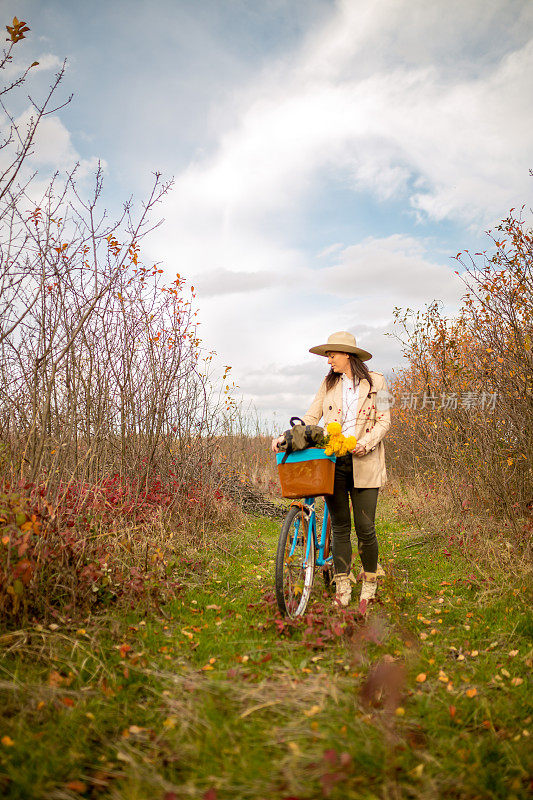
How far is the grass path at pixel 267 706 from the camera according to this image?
1.76m

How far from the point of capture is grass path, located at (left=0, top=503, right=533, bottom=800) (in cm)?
176

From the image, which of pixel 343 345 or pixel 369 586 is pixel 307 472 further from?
pixel 369 586

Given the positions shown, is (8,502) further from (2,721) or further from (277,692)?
(277,692)

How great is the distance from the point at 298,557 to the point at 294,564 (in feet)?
0.31

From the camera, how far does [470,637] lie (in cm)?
338

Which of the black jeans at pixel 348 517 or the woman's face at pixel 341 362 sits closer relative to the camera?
the black jeans at pixel 348 517

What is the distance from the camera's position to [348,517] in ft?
12.7

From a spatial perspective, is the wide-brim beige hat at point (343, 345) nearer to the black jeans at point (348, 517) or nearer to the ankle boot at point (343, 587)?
the black jeans at point (348, 517)

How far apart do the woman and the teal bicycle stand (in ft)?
0.57

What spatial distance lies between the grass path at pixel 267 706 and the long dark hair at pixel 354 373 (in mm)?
1714

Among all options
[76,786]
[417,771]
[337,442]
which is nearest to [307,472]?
[337,442]

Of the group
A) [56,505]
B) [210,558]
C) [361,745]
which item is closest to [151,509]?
[210,558]

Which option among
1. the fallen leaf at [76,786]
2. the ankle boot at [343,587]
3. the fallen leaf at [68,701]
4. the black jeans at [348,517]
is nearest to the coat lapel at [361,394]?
the black jeans at [348,517]

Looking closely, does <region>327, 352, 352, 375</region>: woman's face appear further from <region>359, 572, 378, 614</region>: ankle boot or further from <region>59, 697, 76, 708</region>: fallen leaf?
<region>59, 697, 76, 708</region>: fallen leaf
